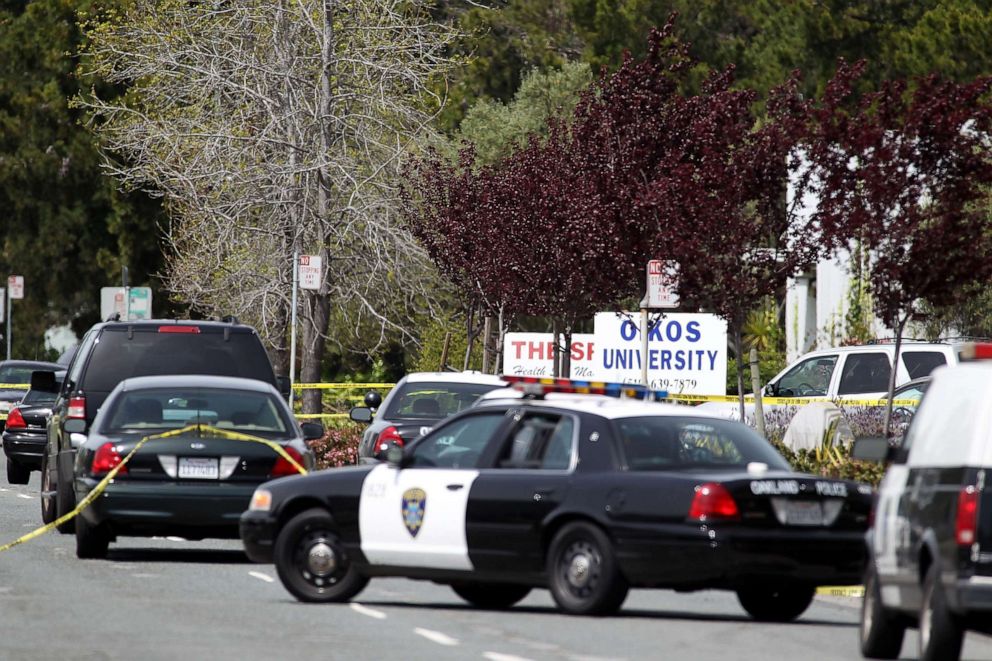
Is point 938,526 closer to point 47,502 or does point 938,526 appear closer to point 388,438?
point 388,438

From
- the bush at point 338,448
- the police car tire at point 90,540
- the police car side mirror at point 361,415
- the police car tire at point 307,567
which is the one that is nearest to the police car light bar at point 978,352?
the police car tire at point 307,567

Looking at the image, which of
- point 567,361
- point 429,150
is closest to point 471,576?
point 567,361

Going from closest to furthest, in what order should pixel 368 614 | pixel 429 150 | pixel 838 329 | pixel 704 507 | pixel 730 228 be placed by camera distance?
pixel 704 507
pixel 368 614
pixel 730 228
pixel 429 150
pixel 838 329

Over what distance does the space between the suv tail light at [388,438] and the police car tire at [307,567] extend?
21.8 feet

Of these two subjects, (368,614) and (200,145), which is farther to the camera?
(200,145)

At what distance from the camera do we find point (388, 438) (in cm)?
2242

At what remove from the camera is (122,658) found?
12.3 meters

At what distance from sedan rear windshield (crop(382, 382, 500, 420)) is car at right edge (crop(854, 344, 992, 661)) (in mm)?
11050

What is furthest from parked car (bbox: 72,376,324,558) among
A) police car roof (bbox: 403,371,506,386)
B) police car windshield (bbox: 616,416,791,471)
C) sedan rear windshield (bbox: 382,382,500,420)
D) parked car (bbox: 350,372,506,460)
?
police car roof (bbox: 403,371,506,386)

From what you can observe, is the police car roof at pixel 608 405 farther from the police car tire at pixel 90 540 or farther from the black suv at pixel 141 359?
the black suv at pixel 141 359

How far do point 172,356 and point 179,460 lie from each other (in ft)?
13.6

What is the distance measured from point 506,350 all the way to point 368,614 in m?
18.9

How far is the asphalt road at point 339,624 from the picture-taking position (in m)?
12.7

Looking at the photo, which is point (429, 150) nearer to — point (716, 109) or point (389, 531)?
point (716, 109)
